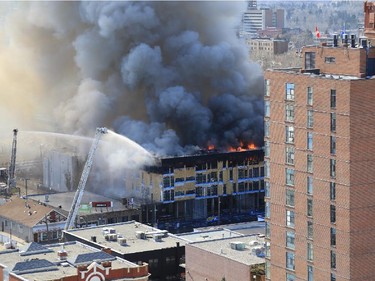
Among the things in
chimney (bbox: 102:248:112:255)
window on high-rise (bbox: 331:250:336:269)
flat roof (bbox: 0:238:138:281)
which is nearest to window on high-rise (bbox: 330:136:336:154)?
window on high-rise (bbox: 331:250:336:269)

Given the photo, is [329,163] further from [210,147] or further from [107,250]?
[210,147]

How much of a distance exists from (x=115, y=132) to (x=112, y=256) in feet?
132

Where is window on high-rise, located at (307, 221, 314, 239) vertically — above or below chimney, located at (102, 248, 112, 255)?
above

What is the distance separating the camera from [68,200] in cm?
8075

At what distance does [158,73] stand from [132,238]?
3709 centimetres

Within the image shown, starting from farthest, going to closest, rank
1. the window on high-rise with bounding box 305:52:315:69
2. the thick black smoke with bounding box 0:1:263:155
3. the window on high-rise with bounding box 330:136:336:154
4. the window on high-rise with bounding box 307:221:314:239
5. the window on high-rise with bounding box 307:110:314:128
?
1. the thick black smoke with bounding box 0:1:263:155
2. the window on high-rise with bounding box 305:52:315:69
3. the window on high-rise with bounding box 307:221:314:239
4. the window on high-rise with bounding box 307:110:314:128
5. the window on high-rise with bounding box 330:136:336:154

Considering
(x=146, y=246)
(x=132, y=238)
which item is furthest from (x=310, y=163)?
(x=132, y=238)

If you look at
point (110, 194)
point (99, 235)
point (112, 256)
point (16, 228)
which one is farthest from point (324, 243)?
point (110, 194)

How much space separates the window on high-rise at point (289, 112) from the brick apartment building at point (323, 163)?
0.03 metres

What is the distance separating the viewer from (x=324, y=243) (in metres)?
40.6

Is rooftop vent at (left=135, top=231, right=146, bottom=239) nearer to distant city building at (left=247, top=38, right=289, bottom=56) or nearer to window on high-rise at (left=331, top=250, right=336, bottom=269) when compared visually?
window on high-rise at (left=331, top=250, right=336, bottom=269)

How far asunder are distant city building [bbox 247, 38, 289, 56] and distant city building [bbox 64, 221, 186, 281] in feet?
420

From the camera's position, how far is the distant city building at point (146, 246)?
5725cm

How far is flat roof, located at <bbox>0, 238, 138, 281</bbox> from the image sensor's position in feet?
168
